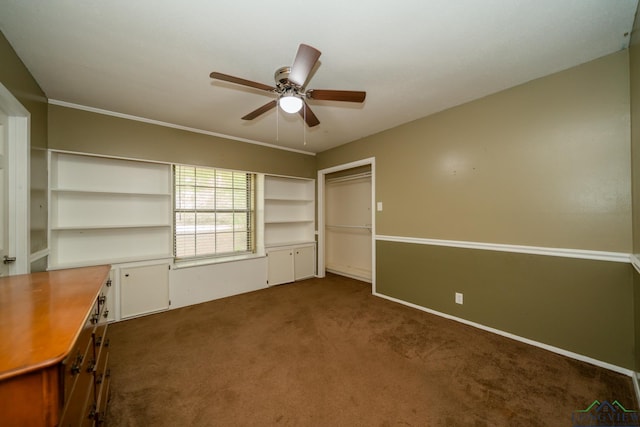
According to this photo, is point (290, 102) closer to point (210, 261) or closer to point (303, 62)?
point (303, 62)

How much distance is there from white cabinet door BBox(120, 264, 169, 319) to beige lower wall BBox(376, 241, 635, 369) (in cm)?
324

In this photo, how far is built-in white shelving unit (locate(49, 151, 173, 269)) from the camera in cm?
274

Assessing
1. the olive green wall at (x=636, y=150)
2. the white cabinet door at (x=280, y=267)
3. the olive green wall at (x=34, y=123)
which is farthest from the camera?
the white cabinet door at (x=280, y=267)

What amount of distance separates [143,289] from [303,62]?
10.4 feet

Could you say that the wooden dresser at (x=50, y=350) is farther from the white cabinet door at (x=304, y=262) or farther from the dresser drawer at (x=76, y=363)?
the white cabinet door at (x=304, y=262)

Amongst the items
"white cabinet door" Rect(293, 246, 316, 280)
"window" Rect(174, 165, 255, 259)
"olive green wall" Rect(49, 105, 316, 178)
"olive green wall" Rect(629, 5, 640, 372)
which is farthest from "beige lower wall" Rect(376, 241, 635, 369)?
"olive green wall" Rect(49, 105, 316, 178)

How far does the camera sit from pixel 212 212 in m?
3.78

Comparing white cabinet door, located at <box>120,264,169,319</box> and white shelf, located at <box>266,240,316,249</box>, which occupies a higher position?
white shelf, located at <box>266,240,316,249</box>

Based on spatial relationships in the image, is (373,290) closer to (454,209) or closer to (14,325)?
(454,209)

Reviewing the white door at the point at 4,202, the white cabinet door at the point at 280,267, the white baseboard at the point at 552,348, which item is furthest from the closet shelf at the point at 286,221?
the white door at the point at 4,202

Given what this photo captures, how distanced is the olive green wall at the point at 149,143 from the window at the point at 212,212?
0.71 feet

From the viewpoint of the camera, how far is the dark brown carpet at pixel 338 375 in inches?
60.7

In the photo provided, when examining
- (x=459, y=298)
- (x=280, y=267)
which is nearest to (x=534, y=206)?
(x=459, y=298)

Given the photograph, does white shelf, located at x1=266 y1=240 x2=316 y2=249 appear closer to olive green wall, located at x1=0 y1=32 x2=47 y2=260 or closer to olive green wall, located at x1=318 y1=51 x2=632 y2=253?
olive green wall, located at x1=318 y1=51 x2=632 y2=253
